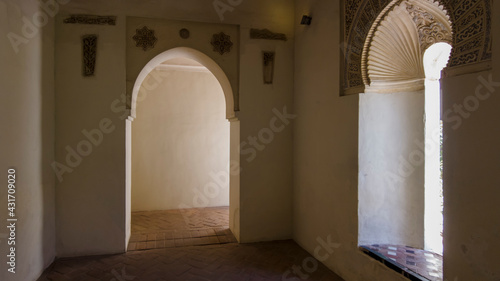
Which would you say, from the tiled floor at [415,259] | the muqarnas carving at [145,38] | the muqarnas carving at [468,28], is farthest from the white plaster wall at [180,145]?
the muqarnas carving at [468,28]

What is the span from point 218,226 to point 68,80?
351 centimetres

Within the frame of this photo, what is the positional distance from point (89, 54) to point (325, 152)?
356 centimetres

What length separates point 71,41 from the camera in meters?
4.55

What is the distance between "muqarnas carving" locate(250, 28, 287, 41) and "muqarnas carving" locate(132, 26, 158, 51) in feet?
5.04

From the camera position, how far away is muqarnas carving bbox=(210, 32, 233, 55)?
5.10 metres

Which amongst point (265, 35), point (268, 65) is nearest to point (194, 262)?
point (268, 65)

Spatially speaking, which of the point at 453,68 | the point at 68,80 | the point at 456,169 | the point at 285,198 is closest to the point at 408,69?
the point at 453,68

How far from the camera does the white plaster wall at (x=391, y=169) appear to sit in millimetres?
3604

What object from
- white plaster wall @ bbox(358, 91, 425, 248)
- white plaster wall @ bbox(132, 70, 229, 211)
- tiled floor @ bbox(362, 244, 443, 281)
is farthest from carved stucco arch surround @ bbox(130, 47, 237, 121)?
tiled floor @ bbox(362, 244, 443, 281)

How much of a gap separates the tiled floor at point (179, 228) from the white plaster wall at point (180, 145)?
407 mm

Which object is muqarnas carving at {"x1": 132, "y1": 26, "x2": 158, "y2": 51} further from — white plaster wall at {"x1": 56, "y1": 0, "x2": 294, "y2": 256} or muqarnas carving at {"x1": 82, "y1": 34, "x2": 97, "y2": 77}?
muqarnas carving at {"x1": 82, "y1": 34, "x2": 97, "y2": 77}

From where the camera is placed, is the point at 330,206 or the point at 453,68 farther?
the point at 330,206

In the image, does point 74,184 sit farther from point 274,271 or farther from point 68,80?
point 274,271

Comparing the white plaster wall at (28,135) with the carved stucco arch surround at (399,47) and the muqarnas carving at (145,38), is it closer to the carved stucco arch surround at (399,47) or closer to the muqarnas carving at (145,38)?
the muqarnas carving at (145,38)
